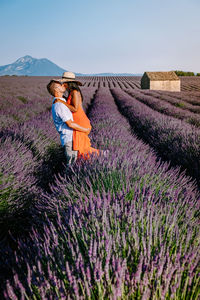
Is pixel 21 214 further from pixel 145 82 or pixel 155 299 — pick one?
pixel 145 82

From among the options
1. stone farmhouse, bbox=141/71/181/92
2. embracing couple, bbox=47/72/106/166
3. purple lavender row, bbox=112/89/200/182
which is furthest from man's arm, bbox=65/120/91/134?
stone farmhouse, bbox=141/71/181/92

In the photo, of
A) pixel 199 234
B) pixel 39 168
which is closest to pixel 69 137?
pixel 39 168

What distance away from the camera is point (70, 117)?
8.56 ft

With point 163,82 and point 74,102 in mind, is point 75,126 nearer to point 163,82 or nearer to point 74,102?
point 74,102

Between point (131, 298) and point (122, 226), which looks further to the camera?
point (122, 226)

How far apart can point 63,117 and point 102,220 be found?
153 centimetres

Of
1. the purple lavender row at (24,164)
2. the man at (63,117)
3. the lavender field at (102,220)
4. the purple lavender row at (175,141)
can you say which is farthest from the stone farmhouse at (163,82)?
the man at (63,117)

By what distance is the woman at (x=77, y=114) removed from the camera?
2.63 m

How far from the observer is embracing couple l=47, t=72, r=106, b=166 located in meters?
2.56

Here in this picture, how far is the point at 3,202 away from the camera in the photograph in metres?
2.08

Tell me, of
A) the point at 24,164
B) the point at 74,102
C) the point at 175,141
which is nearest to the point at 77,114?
the point at 74,102

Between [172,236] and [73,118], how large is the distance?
1952 mm

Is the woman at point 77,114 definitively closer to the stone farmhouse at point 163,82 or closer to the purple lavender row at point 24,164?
the purple lavender row at point 24,164

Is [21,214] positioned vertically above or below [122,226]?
below
